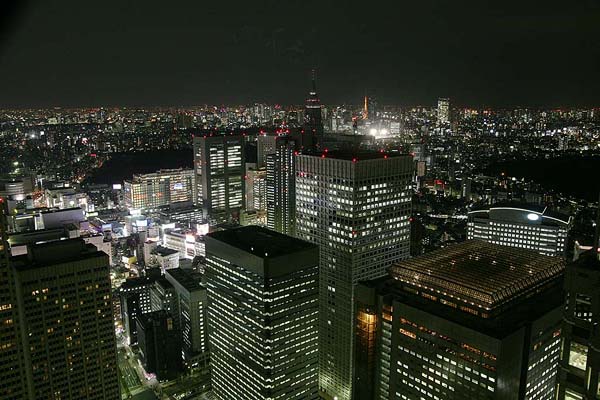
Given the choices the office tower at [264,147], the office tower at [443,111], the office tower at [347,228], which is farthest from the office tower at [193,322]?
the office tower at [443,111]

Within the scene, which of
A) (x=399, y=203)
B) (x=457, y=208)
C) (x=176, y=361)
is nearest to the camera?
(x=399, y=203)

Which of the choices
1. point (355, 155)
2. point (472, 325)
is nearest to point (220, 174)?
point (355, 155)

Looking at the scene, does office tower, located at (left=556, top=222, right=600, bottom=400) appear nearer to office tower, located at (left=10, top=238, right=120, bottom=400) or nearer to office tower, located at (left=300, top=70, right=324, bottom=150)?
office tower, located at (left=10, top=238, right=120, bottom=400)

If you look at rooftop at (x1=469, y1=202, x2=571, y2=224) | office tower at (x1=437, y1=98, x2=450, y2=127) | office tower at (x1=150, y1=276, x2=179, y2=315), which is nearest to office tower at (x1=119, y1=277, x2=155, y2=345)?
office tower at (x1=150, y1=276, x2=179, y2=315)

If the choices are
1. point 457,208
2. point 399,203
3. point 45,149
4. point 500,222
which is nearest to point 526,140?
point 457,208

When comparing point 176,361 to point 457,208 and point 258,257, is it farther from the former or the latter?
point 457,208

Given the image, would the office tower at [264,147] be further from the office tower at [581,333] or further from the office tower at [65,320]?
the office tower at [581,333]
